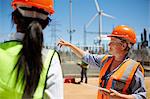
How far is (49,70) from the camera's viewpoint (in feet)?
5.90

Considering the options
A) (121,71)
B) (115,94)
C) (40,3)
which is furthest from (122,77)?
(40,3)

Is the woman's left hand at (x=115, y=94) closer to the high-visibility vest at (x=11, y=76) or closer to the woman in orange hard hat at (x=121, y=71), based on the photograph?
the woman in orange hard hat at (x=121, y=71)

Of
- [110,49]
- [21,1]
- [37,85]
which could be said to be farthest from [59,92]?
[110,49]

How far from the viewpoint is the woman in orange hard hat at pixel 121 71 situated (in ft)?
11.9

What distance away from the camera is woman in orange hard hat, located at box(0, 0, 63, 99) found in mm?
1763

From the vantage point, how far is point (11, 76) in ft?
5.82

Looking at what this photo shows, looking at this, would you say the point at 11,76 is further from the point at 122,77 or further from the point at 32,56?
the point at 122,77

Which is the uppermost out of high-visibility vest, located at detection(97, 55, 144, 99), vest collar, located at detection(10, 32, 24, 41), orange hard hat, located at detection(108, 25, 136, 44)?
orange hard hat, located at detection(108, 25, 136, 44)

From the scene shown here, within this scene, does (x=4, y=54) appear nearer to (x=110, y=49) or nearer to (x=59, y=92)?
(x=59, y=92)

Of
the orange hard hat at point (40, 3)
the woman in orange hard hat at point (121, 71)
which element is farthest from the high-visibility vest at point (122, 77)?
the orange hard hat at point (40, 3)

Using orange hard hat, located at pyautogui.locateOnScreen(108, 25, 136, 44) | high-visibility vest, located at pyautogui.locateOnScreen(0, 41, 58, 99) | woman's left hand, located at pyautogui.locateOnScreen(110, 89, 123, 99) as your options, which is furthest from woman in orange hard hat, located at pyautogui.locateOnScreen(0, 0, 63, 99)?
orange hard hat, located at pyautogui.locateOnScreen(108, 25, 136, 44)

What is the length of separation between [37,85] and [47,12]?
1.30 ft

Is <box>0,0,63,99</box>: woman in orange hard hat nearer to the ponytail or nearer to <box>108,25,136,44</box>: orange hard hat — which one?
the ponytail

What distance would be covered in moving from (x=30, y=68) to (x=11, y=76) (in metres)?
0.10
